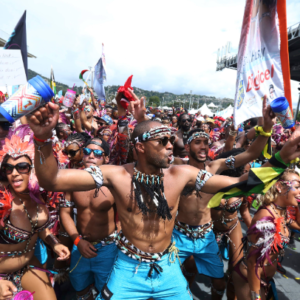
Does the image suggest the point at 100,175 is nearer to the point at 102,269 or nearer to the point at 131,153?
the point at 102,269

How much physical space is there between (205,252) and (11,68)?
4.16m

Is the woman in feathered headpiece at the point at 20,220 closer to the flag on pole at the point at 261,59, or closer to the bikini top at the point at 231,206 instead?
the bikini top at the point at 231,206

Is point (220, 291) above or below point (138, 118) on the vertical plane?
below

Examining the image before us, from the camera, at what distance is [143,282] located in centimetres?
216

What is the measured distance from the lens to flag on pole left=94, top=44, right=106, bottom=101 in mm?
10664

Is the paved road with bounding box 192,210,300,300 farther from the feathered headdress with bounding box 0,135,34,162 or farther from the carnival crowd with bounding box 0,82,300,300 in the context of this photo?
the feathered headdress with bounding box 0,135,34,162

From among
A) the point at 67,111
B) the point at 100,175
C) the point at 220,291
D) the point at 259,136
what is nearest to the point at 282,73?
the point at 259,136

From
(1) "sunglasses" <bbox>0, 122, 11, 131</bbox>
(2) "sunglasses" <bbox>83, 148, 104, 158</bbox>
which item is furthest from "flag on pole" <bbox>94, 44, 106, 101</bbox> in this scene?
(2) "sunglasses" <bbox>83, 148, 104, 158</bbox>

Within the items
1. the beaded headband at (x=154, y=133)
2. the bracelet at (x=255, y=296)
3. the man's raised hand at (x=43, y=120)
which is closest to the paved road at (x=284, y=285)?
the bracelet at (x=255, y=296)

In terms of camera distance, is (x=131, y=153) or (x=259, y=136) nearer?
(x=259, y=136)

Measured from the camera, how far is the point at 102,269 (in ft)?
9.11

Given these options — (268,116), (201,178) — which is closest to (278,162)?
(268,116)

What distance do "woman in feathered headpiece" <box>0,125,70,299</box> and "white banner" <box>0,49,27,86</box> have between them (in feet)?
5.38

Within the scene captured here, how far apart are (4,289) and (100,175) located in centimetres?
147
